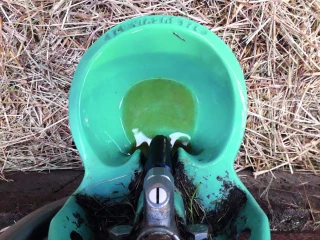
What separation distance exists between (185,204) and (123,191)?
14cm

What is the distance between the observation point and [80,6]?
111 centimetres

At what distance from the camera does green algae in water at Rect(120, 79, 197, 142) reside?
105 cm

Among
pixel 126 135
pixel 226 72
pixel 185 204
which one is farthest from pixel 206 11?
pixel 185 204

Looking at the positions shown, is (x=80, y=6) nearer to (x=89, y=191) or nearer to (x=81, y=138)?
(x=81, y=138)

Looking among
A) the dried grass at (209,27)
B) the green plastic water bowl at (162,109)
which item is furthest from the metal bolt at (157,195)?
the dried grass at (209,27)

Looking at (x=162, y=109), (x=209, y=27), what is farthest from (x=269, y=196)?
(x=209, y=27)

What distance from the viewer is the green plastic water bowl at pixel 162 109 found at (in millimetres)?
920

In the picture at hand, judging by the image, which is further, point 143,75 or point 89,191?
point 143,75

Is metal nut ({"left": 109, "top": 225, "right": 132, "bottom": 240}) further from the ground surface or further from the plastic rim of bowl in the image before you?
the ground surface

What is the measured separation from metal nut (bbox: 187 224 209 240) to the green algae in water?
0.34 metres

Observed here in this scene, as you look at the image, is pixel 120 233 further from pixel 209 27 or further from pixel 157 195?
pixel 209 27

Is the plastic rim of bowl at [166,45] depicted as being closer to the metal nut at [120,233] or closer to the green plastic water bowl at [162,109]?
the green plastic water bowl at [162,109]

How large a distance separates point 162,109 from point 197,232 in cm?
39

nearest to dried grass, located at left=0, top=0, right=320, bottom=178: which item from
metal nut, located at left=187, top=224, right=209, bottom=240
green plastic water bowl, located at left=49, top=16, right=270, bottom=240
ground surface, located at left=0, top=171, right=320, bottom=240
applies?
ground surface, located at left=0, top=171, right=320, bottom=240
